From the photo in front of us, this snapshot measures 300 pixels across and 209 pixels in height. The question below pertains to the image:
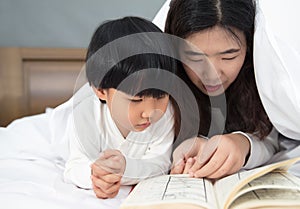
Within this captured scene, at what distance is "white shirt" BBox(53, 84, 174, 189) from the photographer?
730mm

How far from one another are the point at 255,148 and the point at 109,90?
289 mm

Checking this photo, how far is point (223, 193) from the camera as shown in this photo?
2.00ft

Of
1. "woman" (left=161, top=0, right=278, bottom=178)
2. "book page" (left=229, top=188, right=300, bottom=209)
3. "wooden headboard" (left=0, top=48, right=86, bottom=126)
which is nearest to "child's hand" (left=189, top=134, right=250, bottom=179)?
"woman" (left=161, top=0, right=278, bottom=178)

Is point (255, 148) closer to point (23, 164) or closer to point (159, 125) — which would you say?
point (159, 125)

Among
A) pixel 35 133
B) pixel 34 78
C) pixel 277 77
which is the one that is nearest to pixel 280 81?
pixel 277 77

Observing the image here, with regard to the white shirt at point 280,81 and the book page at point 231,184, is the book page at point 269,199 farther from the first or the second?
the white shirt at point 280,81

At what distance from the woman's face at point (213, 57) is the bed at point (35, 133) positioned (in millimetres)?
221

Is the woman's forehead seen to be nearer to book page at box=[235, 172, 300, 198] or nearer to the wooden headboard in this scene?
book page at box=[235, 172, 300, 198]

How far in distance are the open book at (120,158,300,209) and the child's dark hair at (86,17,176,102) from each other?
0.43 ft

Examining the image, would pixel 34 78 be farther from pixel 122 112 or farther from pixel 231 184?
pixel 231 184

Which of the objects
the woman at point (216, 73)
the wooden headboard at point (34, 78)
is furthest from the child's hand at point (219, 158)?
the wooden headboard at point (34, 78)

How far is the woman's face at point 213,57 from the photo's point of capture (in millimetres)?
763

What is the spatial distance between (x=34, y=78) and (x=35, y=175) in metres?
0.75

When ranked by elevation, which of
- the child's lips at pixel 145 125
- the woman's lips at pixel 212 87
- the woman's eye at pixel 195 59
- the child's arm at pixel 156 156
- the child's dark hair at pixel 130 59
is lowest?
the child's arm at pixel 156 156
